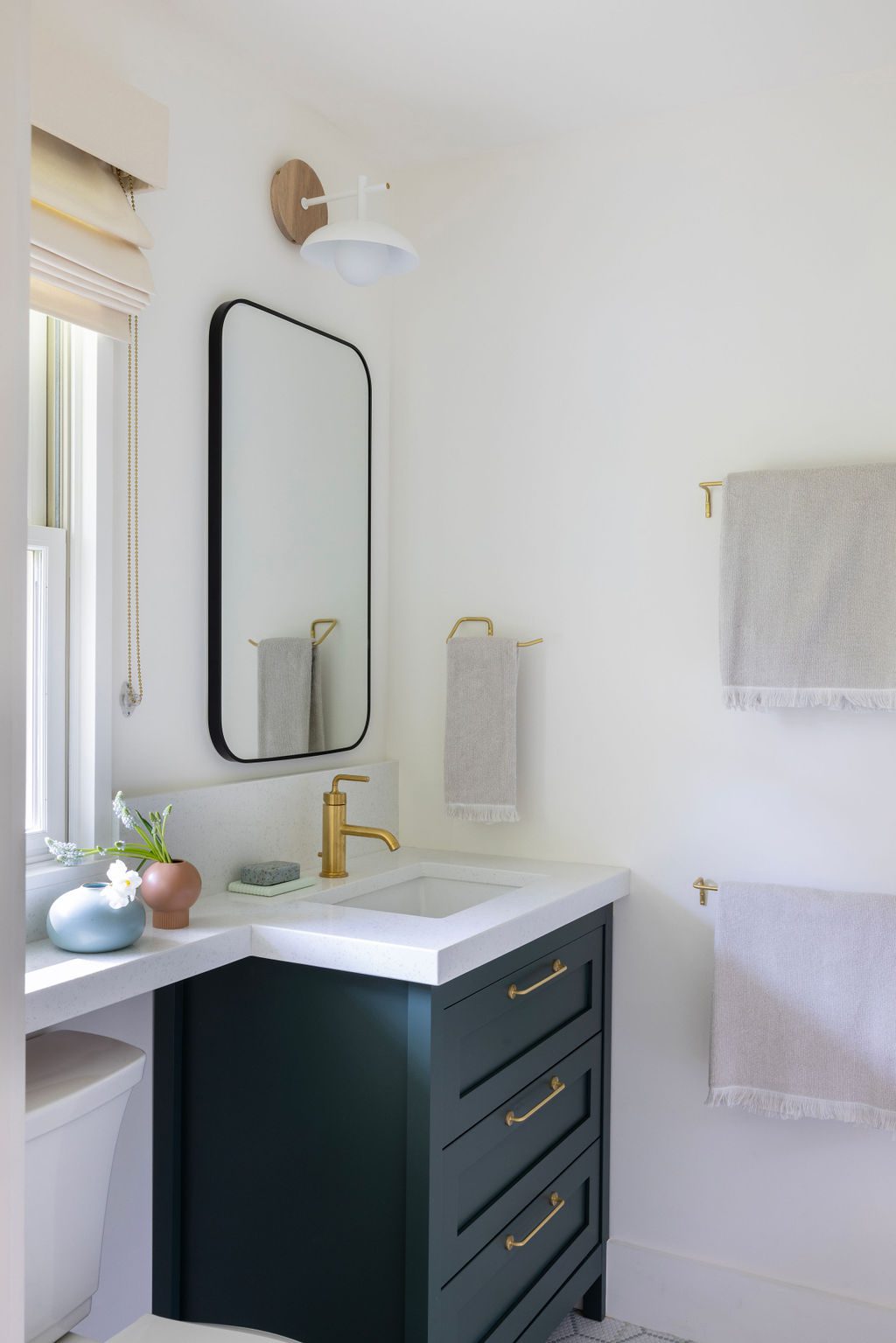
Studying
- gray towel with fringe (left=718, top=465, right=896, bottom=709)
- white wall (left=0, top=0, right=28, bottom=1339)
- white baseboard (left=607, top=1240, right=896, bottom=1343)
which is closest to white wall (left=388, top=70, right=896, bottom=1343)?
white baseboard (left=607, top=1240, right=896, bottom=1343)

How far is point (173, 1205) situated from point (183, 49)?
2.06 metres

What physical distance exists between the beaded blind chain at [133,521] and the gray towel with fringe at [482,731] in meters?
0.78

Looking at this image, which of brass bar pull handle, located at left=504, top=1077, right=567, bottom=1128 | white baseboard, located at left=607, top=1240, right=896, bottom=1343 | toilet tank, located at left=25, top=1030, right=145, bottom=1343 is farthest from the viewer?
white baseboard, located at left=607, top=1240, right=896, bottom=1343

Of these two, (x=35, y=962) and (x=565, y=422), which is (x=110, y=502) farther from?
(x=565, y=422)

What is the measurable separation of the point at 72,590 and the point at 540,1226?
141 cm

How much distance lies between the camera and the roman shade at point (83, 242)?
1.54 meters

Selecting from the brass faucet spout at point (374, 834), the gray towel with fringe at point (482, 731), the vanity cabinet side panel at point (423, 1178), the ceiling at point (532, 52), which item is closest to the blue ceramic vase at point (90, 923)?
the vanity cabinet side panel at point (423, 1178)

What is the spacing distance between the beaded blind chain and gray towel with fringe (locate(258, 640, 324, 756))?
0.31 m

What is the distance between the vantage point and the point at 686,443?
226 cm

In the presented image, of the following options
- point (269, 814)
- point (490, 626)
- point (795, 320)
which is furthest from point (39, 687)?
point (795, 320)

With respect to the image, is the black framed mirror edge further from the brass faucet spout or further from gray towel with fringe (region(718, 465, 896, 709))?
gray towel with fringe (region(718, 465, 896, 709))

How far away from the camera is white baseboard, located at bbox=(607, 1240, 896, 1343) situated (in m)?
2.06

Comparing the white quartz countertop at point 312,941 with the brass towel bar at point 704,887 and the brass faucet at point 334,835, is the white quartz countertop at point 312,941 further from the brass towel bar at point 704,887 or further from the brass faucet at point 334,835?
the brass towel bar at point 704,887

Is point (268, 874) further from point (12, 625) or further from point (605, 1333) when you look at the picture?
point (12, 625)
